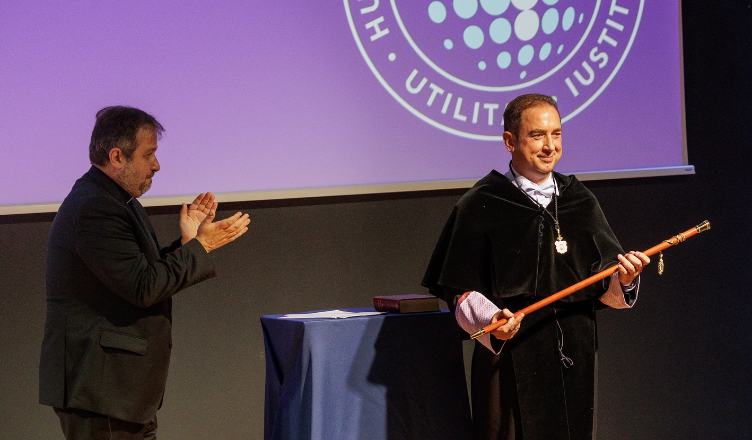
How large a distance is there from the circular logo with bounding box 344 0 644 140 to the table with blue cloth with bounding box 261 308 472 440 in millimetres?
1393

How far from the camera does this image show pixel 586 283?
1976mm

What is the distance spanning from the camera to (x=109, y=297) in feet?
7.25

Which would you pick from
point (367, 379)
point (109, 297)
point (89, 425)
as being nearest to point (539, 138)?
point (367, 379)

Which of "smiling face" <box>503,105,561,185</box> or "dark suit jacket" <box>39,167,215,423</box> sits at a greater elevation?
"smiling face" <box>503,105,561,185</box>

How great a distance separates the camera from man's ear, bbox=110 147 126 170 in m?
2.27

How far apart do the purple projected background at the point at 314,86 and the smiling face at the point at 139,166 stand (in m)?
0.79

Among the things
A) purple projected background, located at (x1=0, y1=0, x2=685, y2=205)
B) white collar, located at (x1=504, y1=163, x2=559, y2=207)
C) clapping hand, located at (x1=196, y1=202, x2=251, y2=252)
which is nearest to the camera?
white collar, located at (x1=504, y1=163, x2=559, y2=207)

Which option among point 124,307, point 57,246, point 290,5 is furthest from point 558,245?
point 290,5

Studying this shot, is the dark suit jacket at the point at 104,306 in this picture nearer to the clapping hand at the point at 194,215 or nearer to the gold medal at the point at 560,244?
the clapping hand at the point at 194,215

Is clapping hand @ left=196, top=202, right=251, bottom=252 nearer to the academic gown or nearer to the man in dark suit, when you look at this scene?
the man in dark suit

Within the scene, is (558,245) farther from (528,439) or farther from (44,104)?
(44,104)

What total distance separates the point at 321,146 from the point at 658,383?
227 centimetres

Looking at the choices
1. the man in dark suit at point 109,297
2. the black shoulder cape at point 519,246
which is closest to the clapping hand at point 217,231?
the man in dark suit at point 109,297

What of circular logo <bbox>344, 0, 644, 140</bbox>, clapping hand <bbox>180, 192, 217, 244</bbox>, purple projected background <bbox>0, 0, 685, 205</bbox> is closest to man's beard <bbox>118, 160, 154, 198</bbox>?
clapping hand <bbox>180, 192, 217, 244</bbox>
